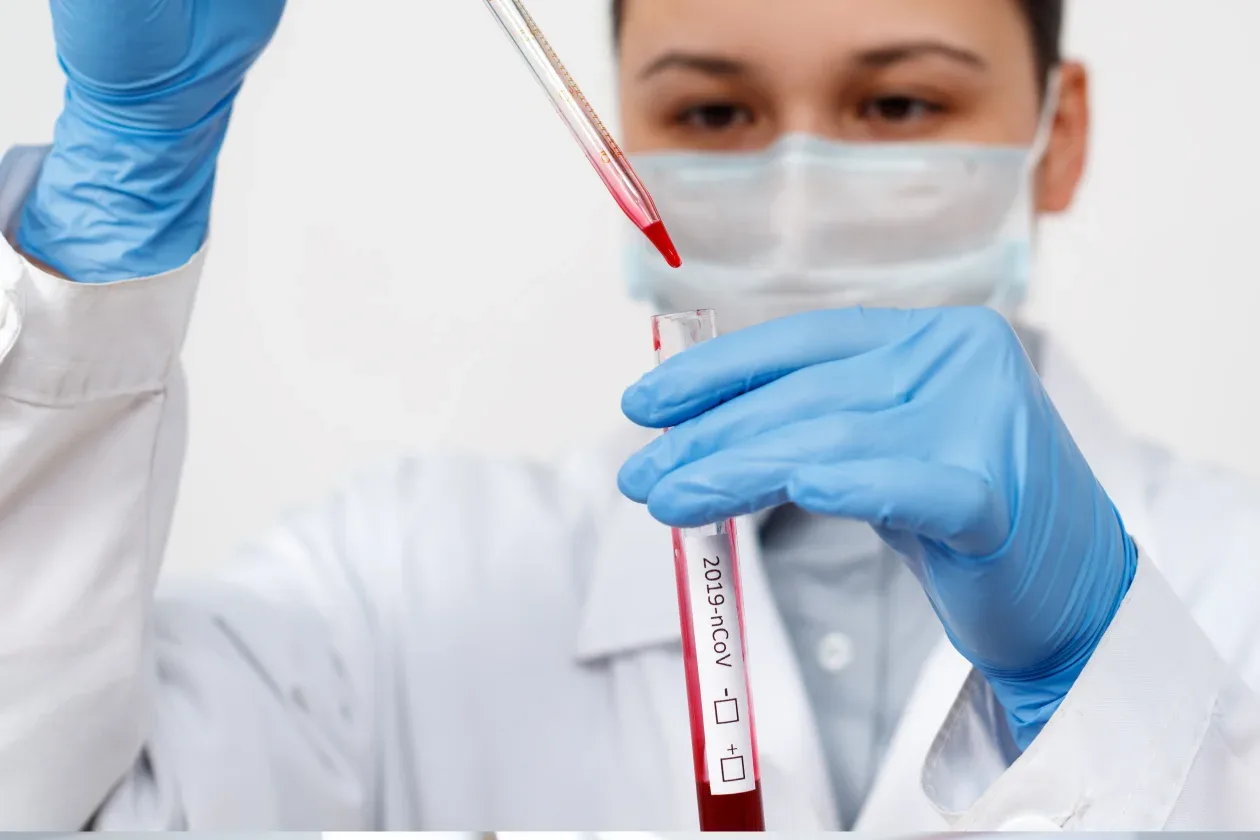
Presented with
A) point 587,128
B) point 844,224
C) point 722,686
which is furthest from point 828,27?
point 722,686

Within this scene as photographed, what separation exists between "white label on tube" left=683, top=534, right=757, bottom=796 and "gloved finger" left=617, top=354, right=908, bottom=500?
0.08 m

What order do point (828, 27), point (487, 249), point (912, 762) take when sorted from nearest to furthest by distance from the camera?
point (912, 762) → point (828, 27) → point (487, 249)

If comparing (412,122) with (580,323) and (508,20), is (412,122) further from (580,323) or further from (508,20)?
(508,20)

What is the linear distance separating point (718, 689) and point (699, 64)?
0.69 m

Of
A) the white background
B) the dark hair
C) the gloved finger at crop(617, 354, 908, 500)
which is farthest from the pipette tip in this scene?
the white background

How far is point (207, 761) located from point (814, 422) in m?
0.53

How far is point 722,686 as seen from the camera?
77 centimetres

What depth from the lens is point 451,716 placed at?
48.2 inches

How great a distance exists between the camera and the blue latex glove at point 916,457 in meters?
0.77

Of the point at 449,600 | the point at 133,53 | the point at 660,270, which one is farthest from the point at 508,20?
the point at 449,600

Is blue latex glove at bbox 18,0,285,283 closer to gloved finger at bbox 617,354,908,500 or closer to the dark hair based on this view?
gloved finger at bbox 617,354,908,500

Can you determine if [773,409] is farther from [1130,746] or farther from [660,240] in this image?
[1130,746]

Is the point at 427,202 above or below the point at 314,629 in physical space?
above

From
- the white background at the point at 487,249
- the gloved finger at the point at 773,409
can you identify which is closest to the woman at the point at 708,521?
the gloved finger at the point at 773,409
